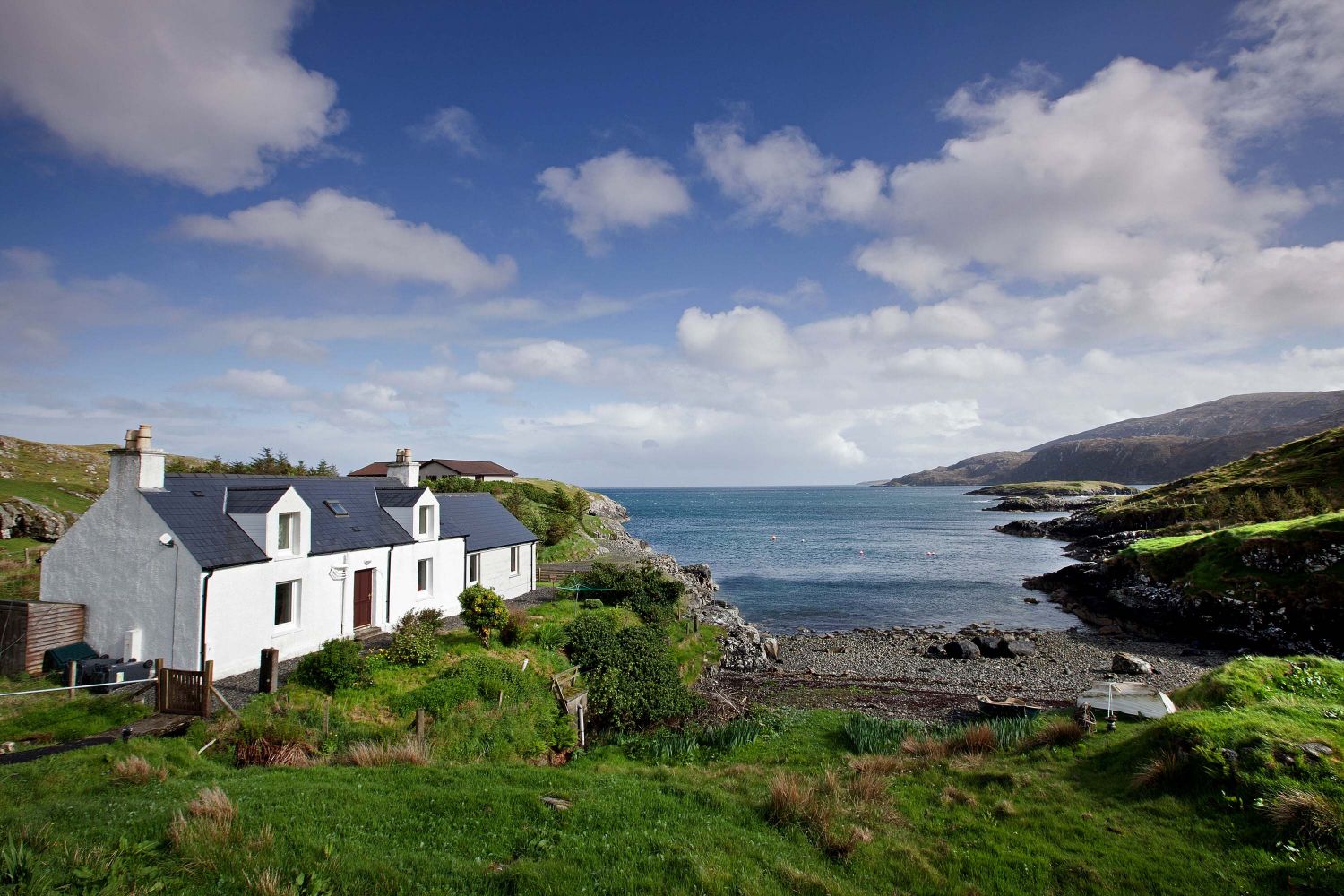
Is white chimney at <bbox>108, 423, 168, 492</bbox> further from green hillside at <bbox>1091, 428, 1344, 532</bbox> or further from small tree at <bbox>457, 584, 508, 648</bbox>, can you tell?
green hillside at <bbox>1091, 428, 1344, 532</bbox>

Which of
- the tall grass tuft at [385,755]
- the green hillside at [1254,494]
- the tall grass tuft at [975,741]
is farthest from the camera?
the green hillside at [1254,494]

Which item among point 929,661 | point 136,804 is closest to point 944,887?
point 136,804

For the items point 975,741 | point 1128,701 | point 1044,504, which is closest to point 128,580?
point 975,741

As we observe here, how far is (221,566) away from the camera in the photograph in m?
18.2

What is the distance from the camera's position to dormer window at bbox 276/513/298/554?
21219 millimetres

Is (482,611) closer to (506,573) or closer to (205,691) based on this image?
(205,691)

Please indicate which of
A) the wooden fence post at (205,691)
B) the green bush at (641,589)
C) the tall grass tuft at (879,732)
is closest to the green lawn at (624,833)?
the wooden fence post at (205,691)

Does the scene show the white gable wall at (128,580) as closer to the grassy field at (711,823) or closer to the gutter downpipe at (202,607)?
the gutter downpipe at (202,607)

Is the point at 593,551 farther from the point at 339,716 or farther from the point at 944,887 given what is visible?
the point at 944,887

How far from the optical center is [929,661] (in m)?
33.2

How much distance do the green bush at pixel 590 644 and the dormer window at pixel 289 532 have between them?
10.5 metres

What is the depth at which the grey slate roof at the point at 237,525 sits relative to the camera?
60.6ft

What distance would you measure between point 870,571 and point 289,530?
57.8 meters

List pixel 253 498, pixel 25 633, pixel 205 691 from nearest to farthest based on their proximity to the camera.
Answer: pixel 205 691 → pixel 25 633 → pixel 253 498
